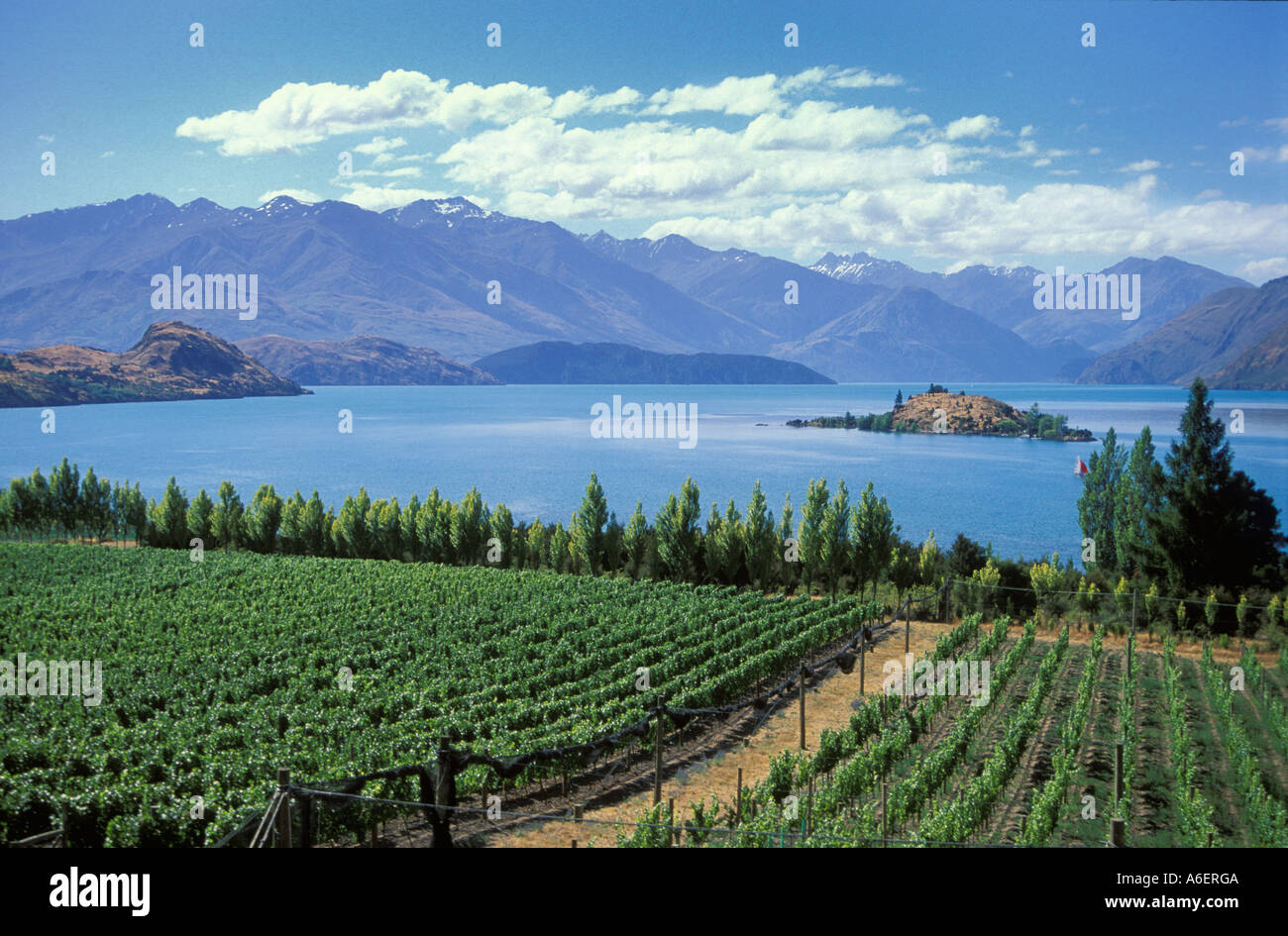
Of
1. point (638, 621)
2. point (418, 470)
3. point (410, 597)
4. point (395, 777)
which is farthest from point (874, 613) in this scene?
point (418, 470)

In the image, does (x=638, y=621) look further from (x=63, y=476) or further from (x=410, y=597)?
(x=63, y=476)

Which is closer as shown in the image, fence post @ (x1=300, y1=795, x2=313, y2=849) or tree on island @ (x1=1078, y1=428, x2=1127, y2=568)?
fence post @ (x1=300, y1=795, x2=313, y2=849)

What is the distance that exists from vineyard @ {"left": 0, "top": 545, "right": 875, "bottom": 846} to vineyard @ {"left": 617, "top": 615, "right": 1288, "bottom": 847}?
4040mm

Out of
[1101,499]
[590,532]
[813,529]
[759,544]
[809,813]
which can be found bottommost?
[809,813]

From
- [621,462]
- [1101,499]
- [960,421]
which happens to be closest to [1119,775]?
[1101,499]

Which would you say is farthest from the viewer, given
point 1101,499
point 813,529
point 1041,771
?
point 1101,499

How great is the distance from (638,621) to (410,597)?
8.44 m

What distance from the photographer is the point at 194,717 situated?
17.4 metres

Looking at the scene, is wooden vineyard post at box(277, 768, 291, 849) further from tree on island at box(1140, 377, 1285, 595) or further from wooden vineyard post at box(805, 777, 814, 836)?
tree on island at box(1140, 377, 1285, 595)

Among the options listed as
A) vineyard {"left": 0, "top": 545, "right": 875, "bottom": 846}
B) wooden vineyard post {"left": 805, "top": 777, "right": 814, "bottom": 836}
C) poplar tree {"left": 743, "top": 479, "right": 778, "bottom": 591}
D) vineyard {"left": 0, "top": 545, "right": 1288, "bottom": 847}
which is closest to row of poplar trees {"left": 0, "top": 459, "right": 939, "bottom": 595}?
poplar tree {"left": 743, "top": 479, "right": 778, "bottom": 591}

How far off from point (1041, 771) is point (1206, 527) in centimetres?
1793

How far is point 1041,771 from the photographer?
17.4 m

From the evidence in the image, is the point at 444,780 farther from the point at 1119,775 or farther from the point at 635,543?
the point at 635,543

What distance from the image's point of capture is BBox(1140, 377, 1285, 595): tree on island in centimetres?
3047
